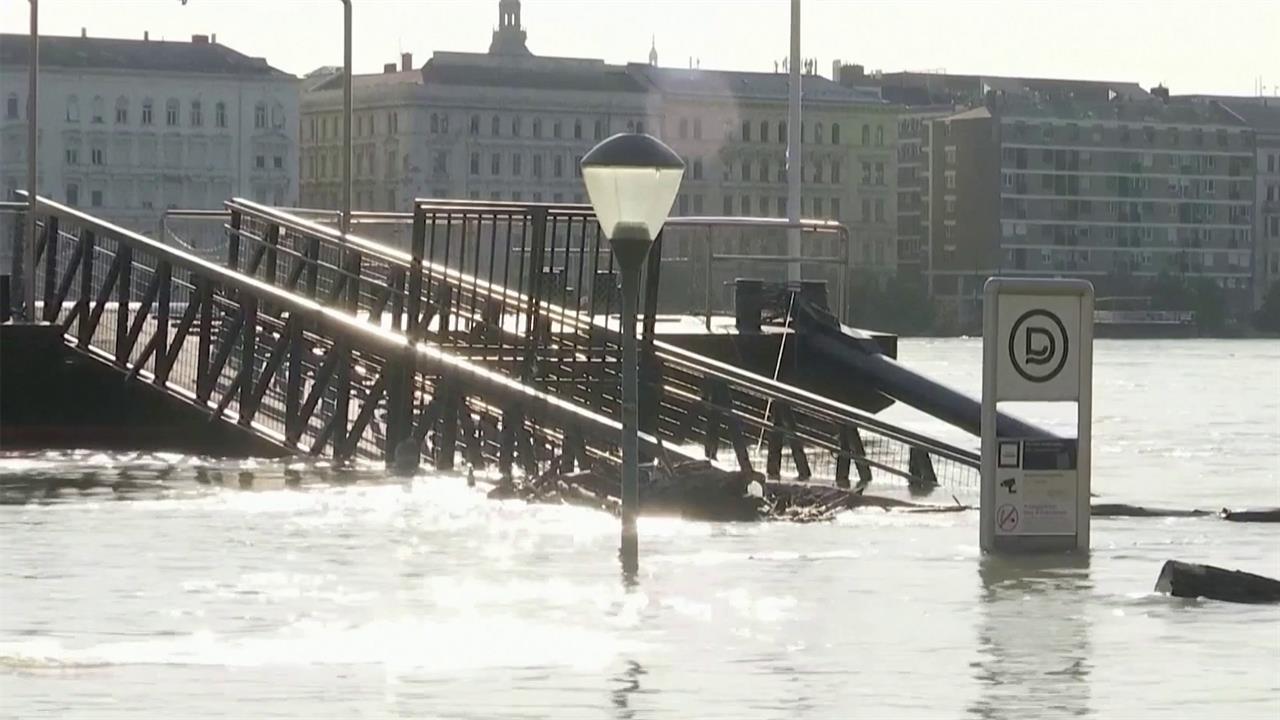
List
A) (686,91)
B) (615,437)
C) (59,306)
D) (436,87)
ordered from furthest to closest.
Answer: (686,91), (436,87), (59,306), (615,437)

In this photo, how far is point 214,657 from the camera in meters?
12.2

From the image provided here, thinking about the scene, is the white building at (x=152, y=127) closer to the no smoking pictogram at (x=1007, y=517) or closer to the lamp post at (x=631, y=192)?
the no smoking pictogram at (x=1007, y=517)

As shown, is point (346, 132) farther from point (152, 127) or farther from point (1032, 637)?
point (152, 127)

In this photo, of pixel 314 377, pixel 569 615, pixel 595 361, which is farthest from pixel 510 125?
pixel 569 615

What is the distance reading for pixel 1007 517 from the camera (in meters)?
17.4

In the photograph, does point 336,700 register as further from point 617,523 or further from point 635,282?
point 617,523

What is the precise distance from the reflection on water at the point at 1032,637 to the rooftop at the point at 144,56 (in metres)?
157

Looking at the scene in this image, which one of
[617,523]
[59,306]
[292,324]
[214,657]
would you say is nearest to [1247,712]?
[214,657]

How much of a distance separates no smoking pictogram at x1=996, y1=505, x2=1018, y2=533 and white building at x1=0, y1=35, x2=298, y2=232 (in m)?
154

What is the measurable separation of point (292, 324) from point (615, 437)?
7.05 m

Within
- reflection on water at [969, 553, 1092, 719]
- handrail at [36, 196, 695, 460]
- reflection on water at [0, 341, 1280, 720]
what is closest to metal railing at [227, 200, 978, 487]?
handrail at [36, 196, 695, 460]

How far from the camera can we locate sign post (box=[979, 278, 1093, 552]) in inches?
679

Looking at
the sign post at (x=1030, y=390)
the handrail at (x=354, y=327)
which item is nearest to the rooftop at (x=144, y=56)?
the handrail at (x=354, y=327)

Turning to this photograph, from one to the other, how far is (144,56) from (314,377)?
14976 centimetres
